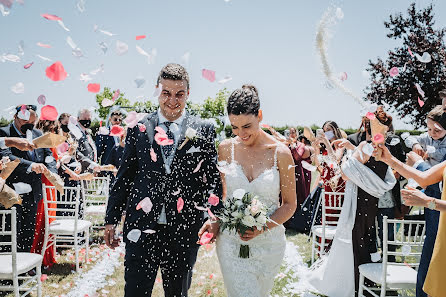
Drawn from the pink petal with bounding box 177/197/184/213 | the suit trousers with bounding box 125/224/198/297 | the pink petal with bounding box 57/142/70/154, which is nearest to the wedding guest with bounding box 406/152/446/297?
the suit trousers with bounding box 125/224/198/297

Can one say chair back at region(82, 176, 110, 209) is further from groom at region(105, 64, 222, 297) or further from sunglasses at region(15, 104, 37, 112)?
groom at region(105, 64, 222, 297)

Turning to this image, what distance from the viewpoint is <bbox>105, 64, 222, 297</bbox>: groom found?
269 centimetres

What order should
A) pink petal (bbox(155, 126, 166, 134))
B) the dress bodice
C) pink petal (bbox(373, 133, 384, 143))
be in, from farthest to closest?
pink petal (bbox(373, 133, 384, 143)), the dress bodice, pink petal (bbox(155, 126, 166, 134))

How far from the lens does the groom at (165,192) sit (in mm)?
2688

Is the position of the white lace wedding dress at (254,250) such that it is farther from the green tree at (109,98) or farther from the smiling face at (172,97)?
the green tree at (109,98)

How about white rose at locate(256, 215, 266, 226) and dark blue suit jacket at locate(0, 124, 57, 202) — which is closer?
white rose at locate(256, 215, 266, 226)

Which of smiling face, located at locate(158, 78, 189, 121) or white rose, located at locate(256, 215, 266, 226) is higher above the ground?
smiling face, located at locate(158, 78, 189, 121)

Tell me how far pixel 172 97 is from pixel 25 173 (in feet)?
10.7

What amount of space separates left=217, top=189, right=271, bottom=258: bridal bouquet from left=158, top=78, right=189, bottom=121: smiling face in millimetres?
777

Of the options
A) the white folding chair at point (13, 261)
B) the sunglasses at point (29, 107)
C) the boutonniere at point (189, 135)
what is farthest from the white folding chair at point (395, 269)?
the sunglasses at point (29, 107)

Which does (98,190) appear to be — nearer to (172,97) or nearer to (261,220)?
(172,97)

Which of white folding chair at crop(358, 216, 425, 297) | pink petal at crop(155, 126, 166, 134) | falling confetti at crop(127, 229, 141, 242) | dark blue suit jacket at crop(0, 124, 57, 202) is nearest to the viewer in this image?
falling confetti at crop(127, 229, 141, 242)

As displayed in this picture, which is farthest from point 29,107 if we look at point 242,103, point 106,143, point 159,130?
point 242,103

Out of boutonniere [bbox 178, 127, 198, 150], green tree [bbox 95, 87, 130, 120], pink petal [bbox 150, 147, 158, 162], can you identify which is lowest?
pink petal [bbox 150, 147, 158, 162]
